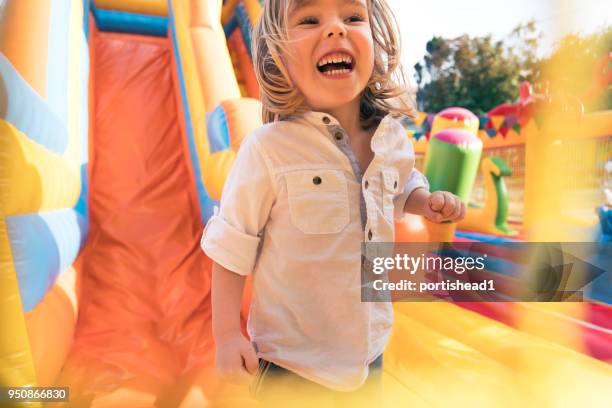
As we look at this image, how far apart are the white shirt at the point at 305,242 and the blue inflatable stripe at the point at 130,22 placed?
1299 mm

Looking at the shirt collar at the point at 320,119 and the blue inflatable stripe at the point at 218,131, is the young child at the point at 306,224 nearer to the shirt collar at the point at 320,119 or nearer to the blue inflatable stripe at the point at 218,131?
the shirt collar at the point at 320,119

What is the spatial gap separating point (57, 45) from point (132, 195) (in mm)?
377

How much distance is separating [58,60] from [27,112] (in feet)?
0.86

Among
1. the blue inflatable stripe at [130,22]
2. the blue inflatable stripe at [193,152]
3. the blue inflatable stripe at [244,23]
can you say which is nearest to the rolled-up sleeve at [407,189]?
the blue inflatable stripe at [193,152]

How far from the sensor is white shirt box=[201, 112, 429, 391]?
1.47 ft

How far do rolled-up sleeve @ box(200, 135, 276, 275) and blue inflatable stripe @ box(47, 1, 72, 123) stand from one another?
548mm

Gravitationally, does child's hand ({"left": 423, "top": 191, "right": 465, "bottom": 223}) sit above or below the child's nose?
below

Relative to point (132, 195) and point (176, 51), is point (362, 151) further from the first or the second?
point (176, 51)

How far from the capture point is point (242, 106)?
1026mm

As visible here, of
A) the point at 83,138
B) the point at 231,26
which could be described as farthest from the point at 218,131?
the point at 231,26

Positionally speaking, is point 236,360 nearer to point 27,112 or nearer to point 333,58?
point 333,58

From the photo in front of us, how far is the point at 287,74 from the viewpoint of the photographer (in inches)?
18.8

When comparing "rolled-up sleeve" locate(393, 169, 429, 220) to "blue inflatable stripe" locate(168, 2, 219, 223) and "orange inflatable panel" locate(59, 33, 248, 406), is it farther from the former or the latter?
"blue inflatable stripe" locate(168, 2, 219, 223)

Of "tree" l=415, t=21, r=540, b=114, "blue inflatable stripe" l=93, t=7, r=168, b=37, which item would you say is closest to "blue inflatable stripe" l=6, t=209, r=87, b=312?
"tree" l=415, t=21, r=540, b=114
